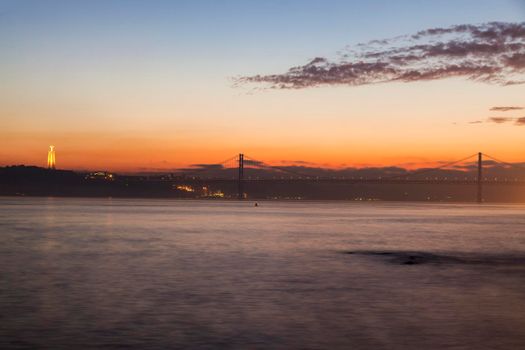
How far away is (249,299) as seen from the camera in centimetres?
1301

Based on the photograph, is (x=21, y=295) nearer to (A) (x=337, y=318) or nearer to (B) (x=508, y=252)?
(A) (x=337, y=318)

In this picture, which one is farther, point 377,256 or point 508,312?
point 377,256

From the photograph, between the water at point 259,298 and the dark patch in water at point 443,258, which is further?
the dark patch in water at point 443,258

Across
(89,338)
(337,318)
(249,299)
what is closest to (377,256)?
(249,299)

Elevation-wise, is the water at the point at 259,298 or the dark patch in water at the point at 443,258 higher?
the water at the point at 259,298

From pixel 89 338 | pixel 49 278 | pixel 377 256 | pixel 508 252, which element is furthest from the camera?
pixel 508 252

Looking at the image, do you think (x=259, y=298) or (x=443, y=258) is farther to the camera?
(x=443, y=258)

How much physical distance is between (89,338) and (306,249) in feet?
55.3

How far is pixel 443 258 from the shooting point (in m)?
22.2

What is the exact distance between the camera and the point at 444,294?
13773 millimetres

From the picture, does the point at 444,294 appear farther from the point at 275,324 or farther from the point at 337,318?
the point at 275,324

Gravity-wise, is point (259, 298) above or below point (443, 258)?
above

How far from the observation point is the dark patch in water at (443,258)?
20.8m

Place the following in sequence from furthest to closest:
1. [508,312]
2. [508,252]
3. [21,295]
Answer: [508,252] < [21,295] < [508,312]
